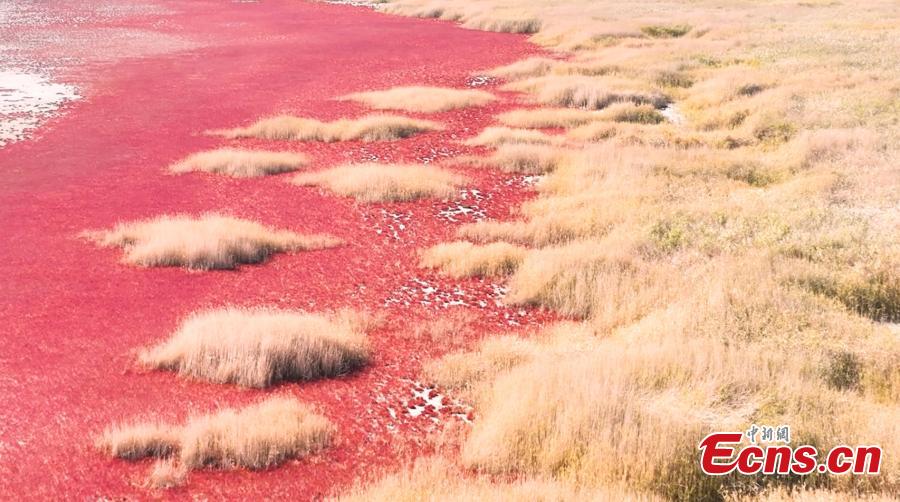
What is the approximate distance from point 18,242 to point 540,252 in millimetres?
9862

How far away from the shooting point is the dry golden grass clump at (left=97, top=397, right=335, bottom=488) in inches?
281

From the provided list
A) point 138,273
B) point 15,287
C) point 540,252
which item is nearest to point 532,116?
point 540,252

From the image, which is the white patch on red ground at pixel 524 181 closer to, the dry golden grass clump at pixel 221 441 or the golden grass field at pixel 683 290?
the golden grass field at pixel 683 290

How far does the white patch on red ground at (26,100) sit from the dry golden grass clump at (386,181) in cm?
1030

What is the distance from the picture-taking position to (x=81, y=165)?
19.5m

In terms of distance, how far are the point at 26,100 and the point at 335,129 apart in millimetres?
12592

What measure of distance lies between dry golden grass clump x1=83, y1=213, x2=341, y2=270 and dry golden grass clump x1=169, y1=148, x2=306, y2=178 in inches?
164

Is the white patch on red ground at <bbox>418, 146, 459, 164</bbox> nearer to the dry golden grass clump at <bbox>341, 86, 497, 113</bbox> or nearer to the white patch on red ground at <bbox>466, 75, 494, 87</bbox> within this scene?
the dry golden grass clump at <bbox>341, 86, 497, 113</bbox>

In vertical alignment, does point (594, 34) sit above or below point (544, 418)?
above

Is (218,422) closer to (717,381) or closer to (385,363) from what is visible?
(385,363)

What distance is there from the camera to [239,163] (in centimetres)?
1909

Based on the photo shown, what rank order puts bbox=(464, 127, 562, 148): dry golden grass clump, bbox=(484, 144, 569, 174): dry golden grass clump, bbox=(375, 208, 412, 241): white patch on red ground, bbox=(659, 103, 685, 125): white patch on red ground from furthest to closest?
1. bbox=(659, 103, 685, 125): white patch on red ground
2. bbox=(464, 127, 562, 148): dry golden grass clump
3. bbox=(484, 144, 569, 174): dry golden grass clump
4. bbox=(375, 208, 412, 241): white patch on red ground

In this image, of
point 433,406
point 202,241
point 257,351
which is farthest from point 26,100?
point 433,406

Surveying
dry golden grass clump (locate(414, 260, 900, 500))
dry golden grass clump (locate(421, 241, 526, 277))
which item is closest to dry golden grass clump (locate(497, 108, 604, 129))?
dry golden grass clump (locate(421, 241, 526, 277))
